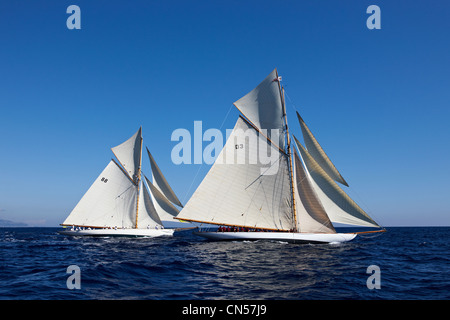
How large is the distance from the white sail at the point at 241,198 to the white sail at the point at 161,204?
53.8 ft

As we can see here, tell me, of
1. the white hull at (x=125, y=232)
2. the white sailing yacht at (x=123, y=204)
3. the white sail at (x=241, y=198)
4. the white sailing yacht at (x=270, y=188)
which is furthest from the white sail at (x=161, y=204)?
the white sail at (x=241, y=198)

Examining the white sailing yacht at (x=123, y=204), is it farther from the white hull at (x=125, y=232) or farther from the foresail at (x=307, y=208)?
the foresail at (x=307, y=208)

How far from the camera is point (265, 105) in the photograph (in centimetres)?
4284

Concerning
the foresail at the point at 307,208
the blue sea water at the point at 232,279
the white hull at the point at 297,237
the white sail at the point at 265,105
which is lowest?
the white hull at the point at 297,237

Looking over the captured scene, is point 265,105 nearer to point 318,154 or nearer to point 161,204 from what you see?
point 318,154

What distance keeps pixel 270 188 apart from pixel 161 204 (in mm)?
24360

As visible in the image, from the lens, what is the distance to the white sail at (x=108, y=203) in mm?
55469

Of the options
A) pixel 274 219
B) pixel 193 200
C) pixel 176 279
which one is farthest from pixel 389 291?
pixel 193 200

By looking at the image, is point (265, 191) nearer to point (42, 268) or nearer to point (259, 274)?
point (259, 274)

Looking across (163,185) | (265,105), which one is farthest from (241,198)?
(163,185)

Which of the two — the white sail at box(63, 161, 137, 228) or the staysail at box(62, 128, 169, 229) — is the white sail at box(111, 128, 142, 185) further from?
the white sail at box(63, 161, 137, 228)

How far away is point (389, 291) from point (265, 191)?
955 inches

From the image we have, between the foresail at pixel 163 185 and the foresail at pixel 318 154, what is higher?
the foresail at pixel 318 154
